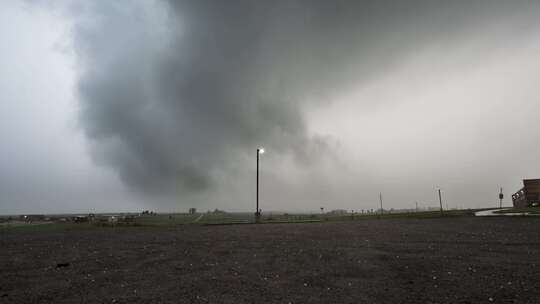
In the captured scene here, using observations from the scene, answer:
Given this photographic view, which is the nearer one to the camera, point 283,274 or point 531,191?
point 283,274

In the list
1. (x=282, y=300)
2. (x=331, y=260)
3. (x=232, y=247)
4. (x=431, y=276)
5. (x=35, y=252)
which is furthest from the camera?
(x=232, y=247)

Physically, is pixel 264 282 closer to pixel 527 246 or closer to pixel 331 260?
pixel 331 260

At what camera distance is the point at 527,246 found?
13.3m

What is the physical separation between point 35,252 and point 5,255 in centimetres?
115

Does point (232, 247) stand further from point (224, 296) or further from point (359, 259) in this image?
point (224, 296)

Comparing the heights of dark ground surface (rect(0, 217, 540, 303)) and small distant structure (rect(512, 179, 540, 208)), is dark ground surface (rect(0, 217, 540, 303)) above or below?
below

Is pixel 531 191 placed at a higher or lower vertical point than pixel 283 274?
higher

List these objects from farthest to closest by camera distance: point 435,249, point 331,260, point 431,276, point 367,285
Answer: point 435,249 < point 331,260 < point 431,276 < point 367,285

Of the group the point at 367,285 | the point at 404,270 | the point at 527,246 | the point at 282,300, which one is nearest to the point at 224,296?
the point at 282,300

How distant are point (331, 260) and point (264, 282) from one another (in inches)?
157

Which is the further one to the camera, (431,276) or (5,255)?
(5,255)

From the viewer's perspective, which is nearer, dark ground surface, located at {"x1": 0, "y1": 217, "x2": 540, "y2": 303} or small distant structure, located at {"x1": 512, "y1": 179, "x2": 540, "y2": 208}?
dark ground surface, located at {"x1": 0, "y1": 217, "x2": 540, "y2": 303}

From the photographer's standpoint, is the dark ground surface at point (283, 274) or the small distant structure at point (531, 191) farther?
the small distant structure at point (531, 191)

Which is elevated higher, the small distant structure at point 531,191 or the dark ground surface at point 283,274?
the small distant structure at point 531,191
